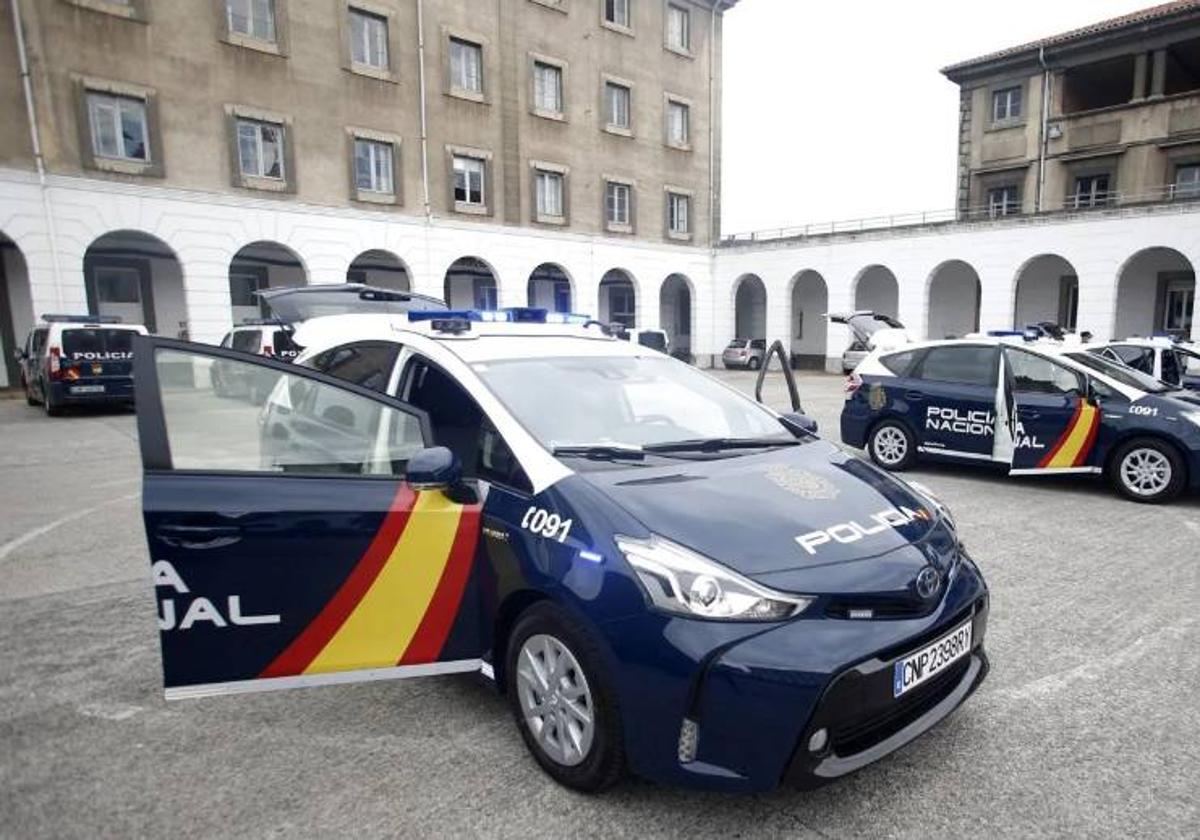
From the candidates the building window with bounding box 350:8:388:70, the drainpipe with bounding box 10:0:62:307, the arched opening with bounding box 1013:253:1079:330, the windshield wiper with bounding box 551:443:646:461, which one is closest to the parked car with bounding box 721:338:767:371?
the arched opening with bounding box 1013:253:1079:330

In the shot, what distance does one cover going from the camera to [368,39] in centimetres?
2042

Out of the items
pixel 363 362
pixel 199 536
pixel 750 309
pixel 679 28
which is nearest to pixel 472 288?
pixel 679 28

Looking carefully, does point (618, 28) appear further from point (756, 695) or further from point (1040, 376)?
point (756, 695)

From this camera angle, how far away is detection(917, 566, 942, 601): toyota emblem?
2417mm

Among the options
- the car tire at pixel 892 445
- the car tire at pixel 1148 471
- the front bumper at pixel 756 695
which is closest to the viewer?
the front bumper at pixel 756 695

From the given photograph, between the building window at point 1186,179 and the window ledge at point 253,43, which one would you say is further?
the building window at point 1186,179

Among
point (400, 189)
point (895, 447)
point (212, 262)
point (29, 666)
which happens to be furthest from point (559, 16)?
point (29, 666)

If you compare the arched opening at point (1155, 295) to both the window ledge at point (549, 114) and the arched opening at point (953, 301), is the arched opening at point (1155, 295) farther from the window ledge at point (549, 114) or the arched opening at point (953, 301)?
the window ledge at point (549, 114)

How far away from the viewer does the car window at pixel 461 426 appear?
282 cm

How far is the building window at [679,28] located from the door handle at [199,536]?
2945 centimetres

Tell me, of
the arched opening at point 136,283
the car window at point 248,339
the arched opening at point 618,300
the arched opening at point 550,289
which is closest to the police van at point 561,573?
the car window at point 248,339

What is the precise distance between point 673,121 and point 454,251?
1133cm

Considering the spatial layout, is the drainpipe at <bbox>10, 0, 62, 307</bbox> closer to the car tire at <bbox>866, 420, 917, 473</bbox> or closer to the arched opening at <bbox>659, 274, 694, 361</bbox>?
the car tire at <bbox>866, 420, 917, 473</bbox>

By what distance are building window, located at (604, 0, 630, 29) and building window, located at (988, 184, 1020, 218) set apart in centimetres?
1490
